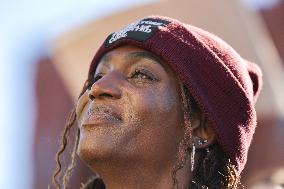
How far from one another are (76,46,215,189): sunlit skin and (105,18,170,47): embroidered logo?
6 centimetres

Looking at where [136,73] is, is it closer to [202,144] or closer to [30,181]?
[202,144]

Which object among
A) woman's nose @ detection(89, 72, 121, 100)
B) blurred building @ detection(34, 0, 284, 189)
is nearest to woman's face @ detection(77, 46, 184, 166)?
woman's nose @ detection(89, 72, 121, 100)

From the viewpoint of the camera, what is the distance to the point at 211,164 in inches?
156

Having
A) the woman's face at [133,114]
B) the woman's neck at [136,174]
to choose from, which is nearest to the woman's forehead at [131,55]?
the woman's face at [133,114]

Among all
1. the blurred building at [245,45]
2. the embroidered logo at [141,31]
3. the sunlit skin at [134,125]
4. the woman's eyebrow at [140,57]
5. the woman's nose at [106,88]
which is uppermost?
the embroidered logo at [141,31]

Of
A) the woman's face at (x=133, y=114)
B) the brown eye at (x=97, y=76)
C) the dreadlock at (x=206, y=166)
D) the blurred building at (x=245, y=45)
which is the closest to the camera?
the woman's face at (x=133, y=114)

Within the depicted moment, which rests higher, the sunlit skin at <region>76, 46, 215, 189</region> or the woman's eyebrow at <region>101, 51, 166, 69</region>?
the woman's eyebrow at <region>101, 51, 166, 69</region>

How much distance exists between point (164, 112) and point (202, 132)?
24 centimetres

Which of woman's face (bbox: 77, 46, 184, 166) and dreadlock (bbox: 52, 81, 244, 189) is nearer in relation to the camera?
woman's face (bbox: 77, 46, 184, 166)

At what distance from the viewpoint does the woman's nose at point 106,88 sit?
3768mm

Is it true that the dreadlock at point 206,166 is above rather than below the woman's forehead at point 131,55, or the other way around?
below

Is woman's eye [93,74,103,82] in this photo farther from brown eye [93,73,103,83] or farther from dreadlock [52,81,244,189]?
dreadlock [52,81,244,189]

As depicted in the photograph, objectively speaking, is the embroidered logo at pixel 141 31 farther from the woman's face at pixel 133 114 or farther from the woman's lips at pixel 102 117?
the woman's lips at pixel 102 117

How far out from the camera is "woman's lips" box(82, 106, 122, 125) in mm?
3723
